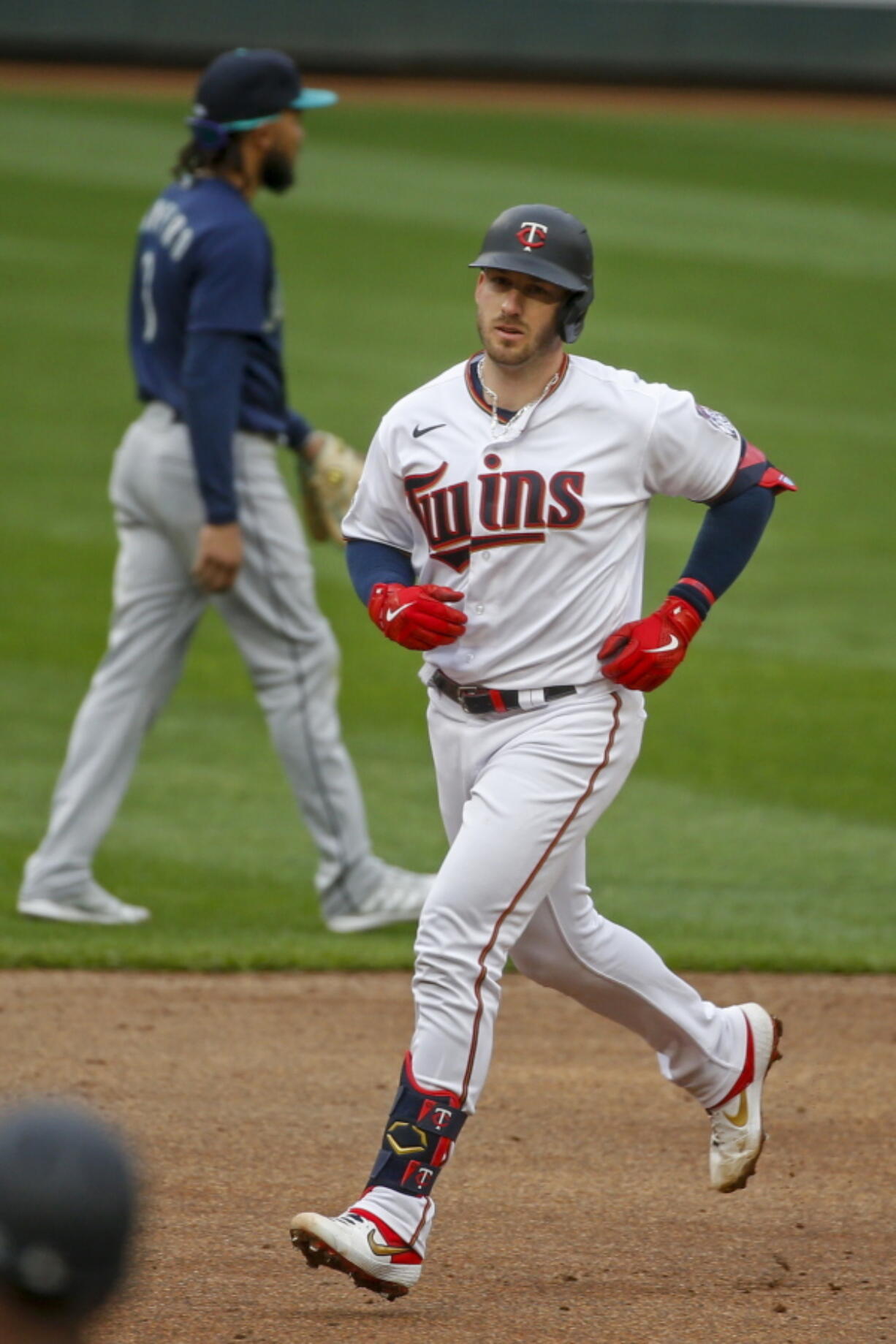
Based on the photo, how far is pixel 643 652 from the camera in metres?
3.46

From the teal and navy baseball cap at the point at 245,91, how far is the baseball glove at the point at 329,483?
0.97 metres

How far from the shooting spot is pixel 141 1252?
3.41m

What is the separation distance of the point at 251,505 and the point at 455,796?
6.72 ft

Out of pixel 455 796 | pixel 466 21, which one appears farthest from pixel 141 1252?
pixel 466 21

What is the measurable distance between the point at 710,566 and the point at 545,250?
70 centimetres

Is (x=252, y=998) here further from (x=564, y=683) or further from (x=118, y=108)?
(x=118, y=108)

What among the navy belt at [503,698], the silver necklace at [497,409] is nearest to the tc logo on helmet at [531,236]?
the silver necklace at [497,409]

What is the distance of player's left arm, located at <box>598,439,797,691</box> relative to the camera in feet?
11.5

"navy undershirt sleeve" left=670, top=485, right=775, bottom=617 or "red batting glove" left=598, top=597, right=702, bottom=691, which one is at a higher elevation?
"navy undershirt sleeve" left=670, top=485, right=775, bottom=617

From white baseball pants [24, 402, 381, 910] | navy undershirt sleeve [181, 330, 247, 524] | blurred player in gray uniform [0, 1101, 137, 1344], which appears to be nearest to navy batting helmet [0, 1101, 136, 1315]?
blurred player in gray uniform [0, 1101, 137, 1344]

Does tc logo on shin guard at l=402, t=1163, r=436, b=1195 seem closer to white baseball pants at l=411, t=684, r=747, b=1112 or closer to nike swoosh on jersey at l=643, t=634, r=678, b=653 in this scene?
white baseball pants at l=411, t=684, r=747, b=1112

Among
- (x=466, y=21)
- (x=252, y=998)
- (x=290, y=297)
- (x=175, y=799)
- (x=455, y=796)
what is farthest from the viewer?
(x=466, y=21)

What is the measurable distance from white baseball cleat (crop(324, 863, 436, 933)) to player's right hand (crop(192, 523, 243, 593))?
40.6 inches

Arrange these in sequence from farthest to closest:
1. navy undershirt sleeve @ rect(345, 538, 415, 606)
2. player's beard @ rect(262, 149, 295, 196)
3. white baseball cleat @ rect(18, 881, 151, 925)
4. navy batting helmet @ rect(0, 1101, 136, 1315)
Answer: white baseball cleat @ rect(18, 881, 151, 925) → player's beard @ rect(262, 149, 295, 196) → navy undershirt sleeve @ rect(345, 538, 415, 606) → navy batting helmet @ rect(0, 1101, 136, 1315)
